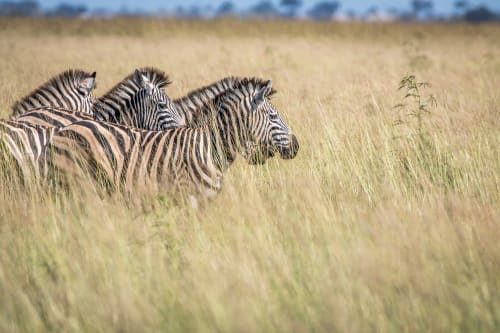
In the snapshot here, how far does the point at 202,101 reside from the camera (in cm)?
585

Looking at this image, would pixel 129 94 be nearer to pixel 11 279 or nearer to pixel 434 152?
pixel 434 152

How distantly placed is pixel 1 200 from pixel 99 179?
67 cm

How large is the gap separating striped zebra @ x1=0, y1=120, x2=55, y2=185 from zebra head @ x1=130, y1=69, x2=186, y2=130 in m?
1.55

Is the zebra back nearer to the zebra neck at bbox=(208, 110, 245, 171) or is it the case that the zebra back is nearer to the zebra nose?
the zebra neck at bbox=(208, 110, 245, 171)

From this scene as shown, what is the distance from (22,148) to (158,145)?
1.13 meters

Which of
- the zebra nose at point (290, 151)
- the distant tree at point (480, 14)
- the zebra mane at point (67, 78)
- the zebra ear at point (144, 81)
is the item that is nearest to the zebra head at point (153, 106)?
Result: the zebra ear at point (144, 81)

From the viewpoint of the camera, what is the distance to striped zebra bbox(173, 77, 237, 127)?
16.8 ft

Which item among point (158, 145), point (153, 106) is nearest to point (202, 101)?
point (153, 106)

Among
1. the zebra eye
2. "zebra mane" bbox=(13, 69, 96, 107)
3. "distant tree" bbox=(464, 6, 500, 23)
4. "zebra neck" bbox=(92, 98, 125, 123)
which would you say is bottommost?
"zebra neck" bbox=(92, 98, 125, 123)

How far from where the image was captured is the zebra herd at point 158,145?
4434 millimetres

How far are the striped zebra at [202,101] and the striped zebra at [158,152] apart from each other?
10.8 inches

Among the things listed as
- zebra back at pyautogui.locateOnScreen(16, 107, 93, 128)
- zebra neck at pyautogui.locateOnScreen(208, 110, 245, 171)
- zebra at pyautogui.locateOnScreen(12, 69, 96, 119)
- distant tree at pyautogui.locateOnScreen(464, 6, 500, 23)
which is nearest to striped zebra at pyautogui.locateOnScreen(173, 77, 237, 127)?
zebra neck at pyautogui.locateOnScreen(208, 110, 245, 171)

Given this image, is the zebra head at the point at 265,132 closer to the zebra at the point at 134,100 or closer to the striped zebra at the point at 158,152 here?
the striped zebra at the point at 158,152

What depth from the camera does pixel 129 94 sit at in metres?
6.53
